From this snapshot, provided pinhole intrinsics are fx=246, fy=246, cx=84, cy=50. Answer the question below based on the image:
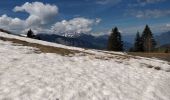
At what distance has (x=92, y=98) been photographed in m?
12.7

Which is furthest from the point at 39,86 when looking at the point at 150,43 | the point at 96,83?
the point at 150,43

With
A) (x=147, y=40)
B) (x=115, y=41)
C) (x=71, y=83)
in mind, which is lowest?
(x=71, y=83)

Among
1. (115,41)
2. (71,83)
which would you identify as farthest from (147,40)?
(71,83)

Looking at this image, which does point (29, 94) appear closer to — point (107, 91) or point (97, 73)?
point (107, 91)

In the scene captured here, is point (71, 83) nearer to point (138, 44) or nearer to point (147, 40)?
point (147, 40)

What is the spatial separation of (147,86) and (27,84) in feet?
25.6

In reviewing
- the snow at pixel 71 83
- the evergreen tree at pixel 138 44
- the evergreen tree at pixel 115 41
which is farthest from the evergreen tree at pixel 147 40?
the snow at pixel 71 83

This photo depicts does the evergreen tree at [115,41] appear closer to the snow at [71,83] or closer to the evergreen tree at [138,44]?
the evergreen tree at [138,44]

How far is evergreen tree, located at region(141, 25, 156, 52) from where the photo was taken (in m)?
107

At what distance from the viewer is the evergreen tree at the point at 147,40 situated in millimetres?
107438

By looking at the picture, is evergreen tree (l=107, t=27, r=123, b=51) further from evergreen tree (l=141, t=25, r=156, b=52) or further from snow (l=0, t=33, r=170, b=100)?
snow (l=0, t=33, r=170, b=100)

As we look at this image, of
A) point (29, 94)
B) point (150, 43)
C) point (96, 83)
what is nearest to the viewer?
point (29, 94)

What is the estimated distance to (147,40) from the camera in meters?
108

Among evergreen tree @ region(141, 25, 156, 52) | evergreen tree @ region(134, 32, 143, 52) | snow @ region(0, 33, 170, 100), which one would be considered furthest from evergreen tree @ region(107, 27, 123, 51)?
snow @ region(0, 33, 170, 100)
